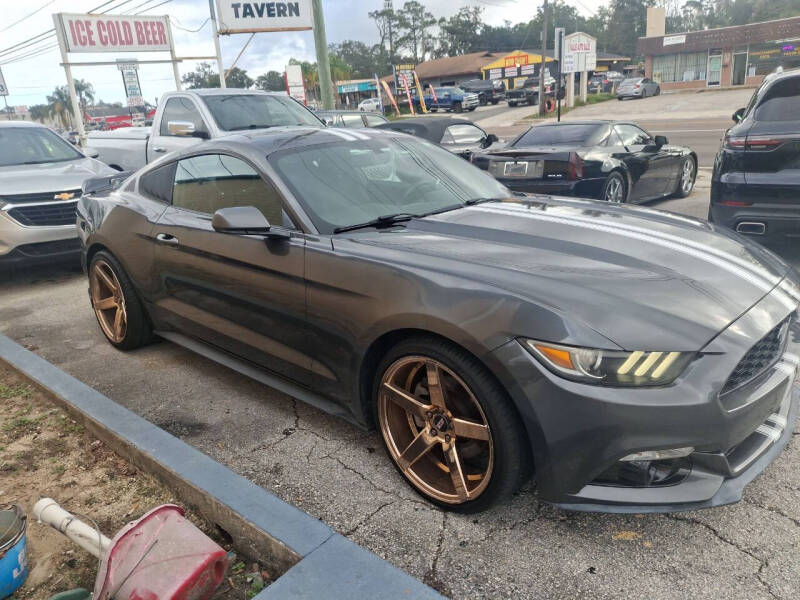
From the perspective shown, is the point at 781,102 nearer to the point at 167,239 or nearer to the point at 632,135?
the point at 632,135

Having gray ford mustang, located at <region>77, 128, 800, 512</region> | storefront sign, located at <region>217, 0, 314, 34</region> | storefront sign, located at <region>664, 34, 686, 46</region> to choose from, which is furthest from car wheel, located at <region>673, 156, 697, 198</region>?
storefront sign, located at <region>664, 34, 686, 46</region>

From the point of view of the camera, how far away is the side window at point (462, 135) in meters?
10.9

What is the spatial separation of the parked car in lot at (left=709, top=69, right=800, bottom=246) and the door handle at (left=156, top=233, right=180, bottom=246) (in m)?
4.23

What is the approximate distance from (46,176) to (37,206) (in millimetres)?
554

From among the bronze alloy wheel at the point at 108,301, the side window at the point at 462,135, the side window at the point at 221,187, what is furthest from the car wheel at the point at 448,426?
the side window at the point at 462,135

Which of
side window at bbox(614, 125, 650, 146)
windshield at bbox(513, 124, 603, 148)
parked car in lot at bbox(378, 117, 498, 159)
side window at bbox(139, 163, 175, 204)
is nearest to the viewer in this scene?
side window at bbox(139, 163, 175, 204)

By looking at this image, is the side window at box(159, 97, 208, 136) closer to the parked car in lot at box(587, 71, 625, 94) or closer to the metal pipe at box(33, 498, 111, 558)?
the metal pipe at box(33, 498, 111, 558)

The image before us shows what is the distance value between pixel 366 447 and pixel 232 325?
1.01m

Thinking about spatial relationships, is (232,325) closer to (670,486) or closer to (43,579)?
(43,579)

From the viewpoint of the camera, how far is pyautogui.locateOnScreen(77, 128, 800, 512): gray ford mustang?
2.17 m

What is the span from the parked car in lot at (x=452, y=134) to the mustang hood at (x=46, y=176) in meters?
4.64

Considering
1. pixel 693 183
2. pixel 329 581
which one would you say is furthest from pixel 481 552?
pixel 693 183

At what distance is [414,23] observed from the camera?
10494cm

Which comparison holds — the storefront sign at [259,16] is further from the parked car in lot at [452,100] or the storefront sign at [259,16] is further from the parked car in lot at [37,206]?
the parked car in lot at [452,100]
